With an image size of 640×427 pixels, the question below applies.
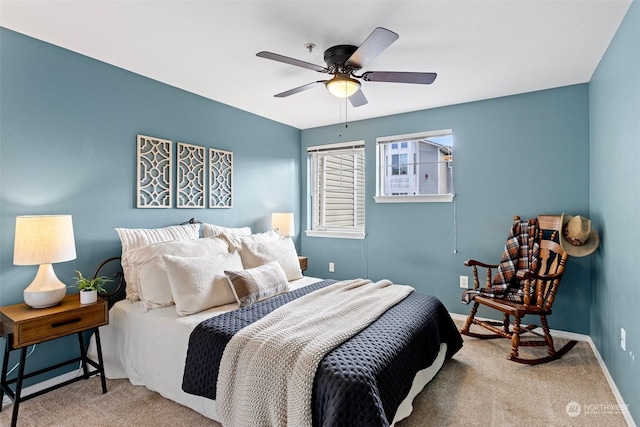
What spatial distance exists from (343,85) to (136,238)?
201cm

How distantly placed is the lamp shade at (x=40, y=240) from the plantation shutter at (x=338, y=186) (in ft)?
10.5

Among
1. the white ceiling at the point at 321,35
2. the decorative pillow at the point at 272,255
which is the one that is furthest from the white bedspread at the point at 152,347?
the white ceiling at the point at 321,35

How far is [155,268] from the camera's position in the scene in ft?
7.93

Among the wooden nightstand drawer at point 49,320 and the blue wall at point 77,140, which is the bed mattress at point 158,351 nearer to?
the wooden nightstand drawer at point 49,320

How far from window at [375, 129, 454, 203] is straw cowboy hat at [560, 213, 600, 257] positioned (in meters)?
1.20

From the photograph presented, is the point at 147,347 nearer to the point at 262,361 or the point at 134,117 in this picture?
the point at 262,361

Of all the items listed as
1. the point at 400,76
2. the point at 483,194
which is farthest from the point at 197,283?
the point at 483,194

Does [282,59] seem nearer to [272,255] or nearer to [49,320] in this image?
[272,255]

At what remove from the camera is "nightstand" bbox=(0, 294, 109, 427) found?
1893mm

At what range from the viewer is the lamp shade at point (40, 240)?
77.9 inches

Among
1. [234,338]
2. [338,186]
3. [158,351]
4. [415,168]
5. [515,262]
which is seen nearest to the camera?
[234,338]

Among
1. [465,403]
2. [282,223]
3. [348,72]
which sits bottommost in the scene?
[465,403]

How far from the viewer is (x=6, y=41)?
220 cm

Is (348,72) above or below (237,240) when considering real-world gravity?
above
